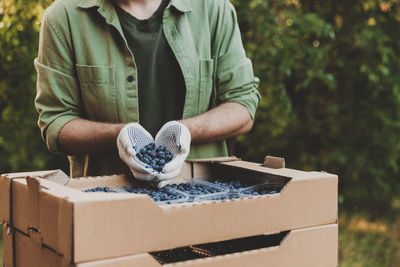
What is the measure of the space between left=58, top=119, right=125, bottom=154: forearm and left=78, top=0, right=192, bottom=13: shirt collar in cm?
38

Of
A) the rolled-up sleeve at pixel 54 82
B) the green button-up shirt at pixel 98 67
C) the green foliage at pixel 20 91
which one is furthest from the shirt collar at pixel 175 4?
the green foliage at pixel 20 91

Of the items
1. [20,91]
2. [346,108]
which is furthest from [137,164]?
[346,108]

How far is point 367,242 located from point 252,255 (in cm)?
388

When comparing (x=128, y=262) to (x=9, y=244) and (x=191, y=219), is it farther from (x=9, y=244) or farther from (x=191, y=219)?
(x=9, y=244)

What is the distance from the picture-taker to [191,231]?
114 centimetres

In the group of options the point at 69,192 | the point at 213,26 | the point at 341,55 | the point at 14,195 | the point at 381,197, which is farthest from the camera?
the point at 381,197

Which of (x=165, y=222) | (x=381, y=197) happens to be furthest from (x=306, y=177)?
(x=381, y=197)

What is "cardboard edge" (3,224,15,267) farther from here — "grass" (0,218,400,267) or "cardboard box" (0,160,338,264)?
"grass" (0,218,400,267)

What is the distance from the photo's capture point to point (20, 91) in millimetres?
4207

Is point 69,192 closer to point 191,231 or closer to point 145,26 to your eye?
point 191,231

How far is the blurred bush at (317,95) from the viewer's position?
12.5 feet

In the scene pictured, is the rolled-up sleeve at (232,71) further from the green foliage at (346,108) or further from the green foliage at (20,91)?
the green foliage at (346,108)

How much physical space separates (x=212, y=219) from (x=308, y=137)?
4.01m

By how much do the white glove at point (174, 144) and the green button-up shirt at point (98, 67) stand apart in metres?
0.29
